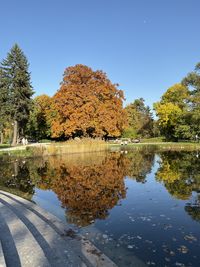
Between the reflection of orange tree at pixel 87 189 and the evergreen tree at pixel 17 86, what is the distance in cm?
2759

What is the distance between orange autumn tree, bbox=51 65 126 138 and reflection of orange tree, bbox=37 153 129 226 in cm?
2182

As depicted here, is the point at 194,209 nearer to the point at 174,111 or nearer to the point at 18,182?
the point at 18,182

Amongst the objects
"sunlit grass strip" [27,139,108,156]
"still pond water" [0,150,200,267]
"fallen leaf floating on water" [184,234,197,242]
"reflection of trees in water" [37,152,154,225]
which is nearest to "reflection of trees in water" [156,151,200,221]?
"still pond water" [0,150,200,267]

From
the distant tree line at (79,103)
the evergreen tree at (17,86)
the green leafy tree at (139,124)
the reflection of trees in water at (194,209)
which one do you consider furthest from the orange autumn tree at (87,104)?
the reflection of trees in water at (194,209)

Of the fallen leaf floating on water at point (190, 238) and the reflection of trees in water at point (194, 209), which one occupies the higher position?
the reflection of trees in water at point (194, 209)

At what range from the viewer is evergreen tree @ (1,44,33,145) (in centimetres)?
4475

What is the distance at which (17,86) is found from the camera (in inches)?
1785

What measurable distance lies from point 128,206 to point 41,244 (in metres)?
4.92

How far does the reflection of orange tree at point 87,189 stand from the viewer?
9852mm

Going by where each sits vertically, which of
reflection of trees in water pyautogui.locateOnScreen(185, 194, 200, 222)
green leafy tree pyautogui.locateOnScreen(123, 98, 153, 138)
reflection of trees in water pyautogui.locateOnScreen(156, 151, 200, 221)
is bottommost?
reflection of trees in water pyautogui.locateOnScreen(185, 194, 200, 222)

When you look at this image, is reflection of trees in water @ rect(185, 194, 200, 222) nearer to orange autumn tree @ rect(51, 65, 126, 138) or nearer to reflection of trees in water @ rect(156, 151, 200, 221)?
reflection of trees in water @ rect(156, 151, 200, 221)

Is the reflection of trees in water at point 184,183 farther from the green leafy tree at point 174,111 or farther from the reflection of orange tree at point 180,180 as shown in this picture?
the green leafy tree at point 174,111

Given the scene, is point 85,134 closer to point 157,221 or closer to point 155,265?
point 157,221

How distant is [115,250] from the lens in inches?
259
